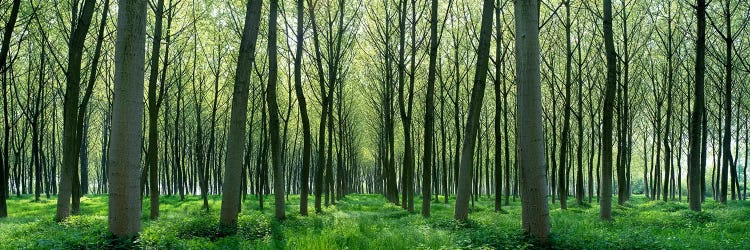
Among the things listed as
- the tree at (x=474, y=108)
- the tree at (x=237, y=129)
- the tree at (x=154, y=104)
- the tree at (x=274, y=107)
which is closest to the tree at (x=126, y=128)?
the tree at (x=237, y=129)

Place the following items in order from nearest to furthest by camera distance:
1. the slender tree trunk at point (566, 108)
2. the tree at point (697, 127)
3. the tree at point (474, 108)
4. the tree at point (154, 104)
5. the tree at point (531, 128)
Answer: the tree at point (531, 128)
the tree at point (474, 108)
the tree at point (154, 104)
the tree at point (697, 127)
the slender tree trunk at point (566, 108)

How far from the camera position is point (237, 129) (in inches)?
359

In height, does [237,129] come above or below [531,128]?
above

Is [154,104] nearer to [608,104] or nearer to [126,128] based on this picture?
[126,128]

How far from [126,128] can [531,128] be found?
5052 millimetres

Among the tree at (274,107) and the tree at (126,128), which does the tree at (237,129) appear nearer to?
the tree at (274,107)

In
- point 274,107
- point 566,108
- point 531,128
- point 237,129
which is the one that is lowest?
point 531,128

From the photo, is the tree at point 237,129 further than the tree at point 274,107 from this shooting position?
No

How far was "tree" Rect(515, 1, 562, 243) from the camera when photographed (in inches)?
245

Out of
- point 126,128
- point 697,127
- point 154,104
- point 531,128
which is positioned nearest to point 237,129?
point 126,128

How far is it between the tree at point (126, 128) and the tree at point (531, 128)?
16.0 ft

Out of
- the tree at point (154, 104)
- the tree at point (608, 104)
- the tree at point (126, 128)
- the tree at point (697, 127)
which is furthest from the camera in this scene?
the tree at point (697, 127)

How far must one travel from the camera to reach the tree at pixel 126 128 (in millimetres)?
6062

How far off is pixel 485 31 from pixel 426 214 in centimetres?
529
